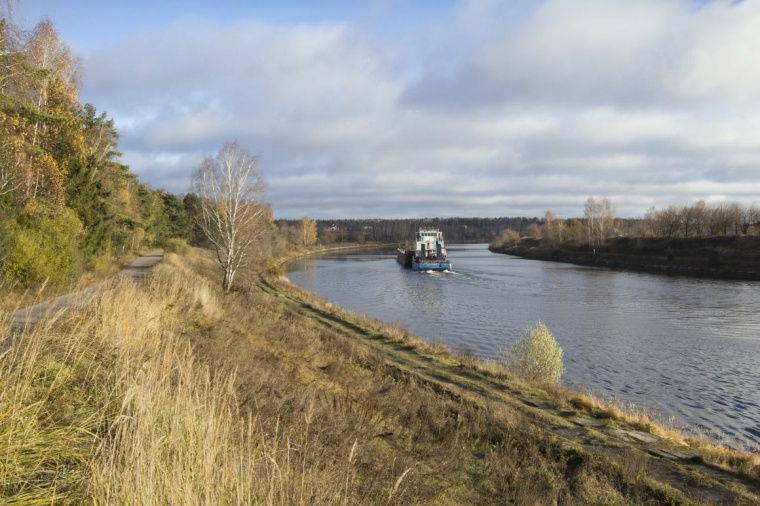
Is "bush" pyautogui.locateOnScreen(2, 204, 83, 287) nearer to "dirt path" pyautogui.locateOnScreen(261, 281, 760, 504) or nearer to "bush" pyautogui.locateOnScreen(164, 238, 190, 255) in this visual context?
"dirt path" pyautogui.locateOnScreen(261, 281, 760, 504)

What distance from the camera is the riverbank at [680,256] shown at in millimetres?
50569

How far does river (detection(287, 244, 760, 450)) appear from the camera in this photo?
1462 cm

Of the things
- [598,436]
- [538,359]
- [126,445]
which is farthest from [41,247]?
[598,436]

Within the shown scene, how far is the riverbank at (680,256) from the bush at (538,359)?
4200 centimetres

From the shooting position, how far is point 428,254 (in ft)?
223

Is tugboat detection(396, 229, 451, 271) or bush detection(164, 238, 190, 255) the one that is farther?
tugboat detection(396, 229, 451, 271)

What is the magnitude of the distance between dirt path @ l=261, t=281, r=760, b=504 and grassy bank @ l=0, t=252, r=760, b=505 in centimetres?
4

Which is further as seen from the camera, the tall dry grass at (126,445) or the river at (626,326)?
the river at (626,326)

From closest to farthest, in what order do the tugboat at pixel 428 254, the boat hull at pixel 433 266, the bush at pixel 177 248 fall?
the bush at pixel 177 248
the boat hull at pixel 433 266
the tugboat at pixel 428 254

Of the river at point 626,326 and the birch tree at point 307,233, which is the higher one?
the birch tree at point 307,233

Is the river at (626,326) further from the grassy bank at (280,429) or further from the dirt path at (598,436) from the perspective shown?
the grassy bank at (280,429)

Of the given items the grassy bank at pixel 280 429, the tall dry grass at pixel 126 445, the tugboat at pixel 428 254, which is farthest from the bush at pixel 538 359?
the tugboat at pixel 428 254

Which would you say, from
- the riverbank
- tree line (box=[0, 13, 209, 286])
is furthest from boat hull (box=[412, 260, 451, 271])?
tree line (box=[0, 13, 209, 286])

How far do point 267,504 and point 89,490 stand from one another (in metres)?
1.04
